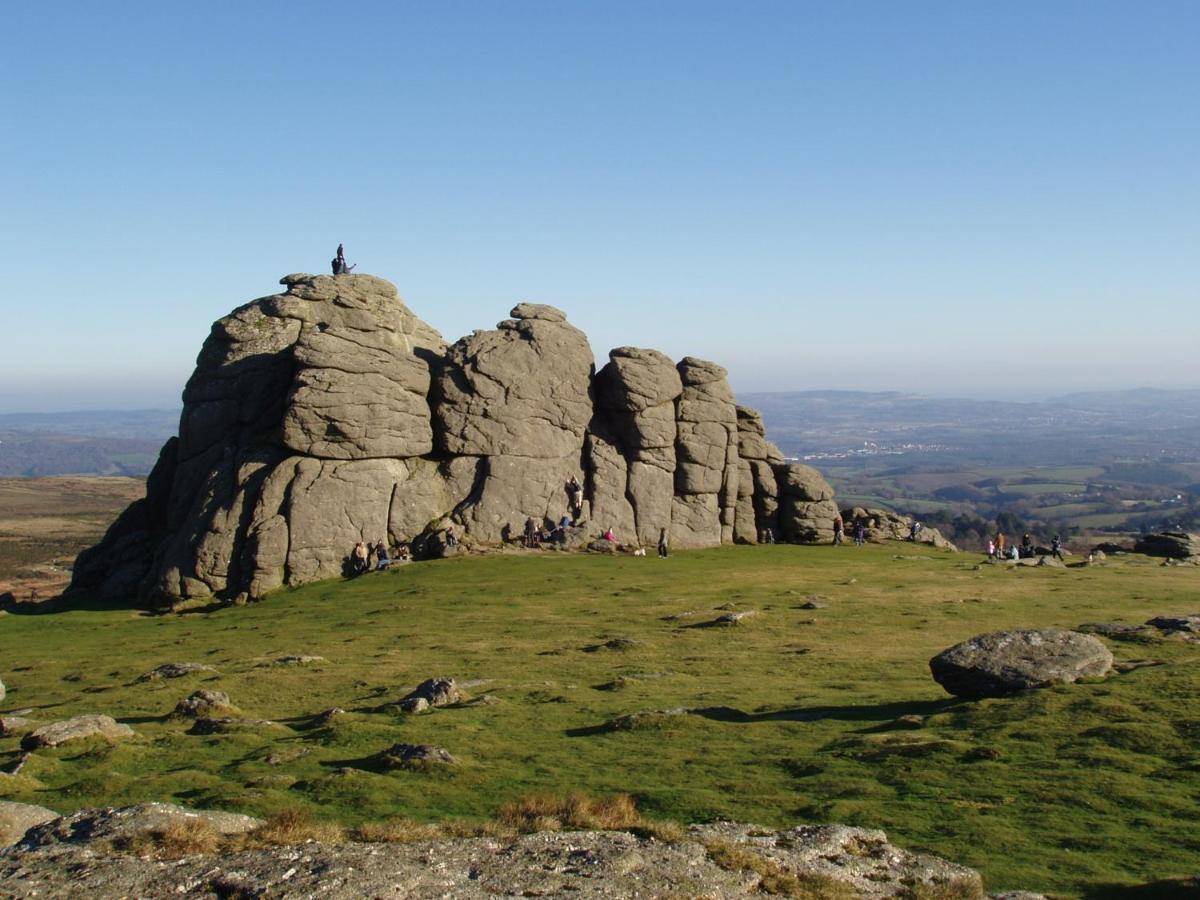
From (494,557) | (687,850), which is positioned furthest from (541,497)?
(687,850)

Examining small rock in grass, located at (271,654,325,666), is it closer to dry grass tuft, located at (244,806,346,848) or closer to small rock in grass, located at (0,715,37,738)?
small rock in grass, located at (0,715,37,738)

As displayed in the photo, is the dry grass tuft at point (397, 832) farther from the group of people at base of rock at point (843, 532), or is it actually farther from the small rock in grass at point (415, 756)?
the group of people at base of rock at point (843, 532)

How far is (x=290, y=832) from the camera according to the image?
66.4 ft

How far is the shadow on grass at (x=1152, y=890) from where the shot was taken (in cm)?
1788

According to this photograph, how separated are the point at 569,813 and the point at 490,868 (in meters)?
3.29

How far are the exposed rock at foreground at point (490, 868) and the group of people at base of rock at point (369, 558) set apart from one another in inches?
1931

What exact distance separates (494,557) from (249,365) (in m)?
23.2

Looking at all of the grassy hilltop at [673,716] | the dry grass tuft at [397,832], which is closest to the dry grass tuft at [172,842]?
the dry grass tuft at [397,832]

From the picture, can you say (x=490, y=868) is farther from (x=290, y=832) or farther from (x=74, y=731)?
(x=74, y=731)

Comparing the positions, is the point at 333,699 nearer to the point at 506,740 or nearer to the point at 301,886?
the point at 506,740

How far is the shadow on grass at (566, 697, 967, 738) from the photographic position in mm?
32013

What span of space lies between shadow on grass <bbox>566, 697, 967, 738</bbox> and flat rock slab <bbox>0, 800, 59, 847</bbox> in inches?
573

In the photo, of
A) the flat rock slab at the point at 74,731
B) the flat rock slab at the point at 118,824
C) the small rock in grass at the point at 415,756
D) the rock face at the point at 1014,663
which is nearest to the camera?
the flat rock slab at the point at 118,824

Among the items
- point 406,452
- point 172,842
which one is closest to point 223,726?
point 172,842
